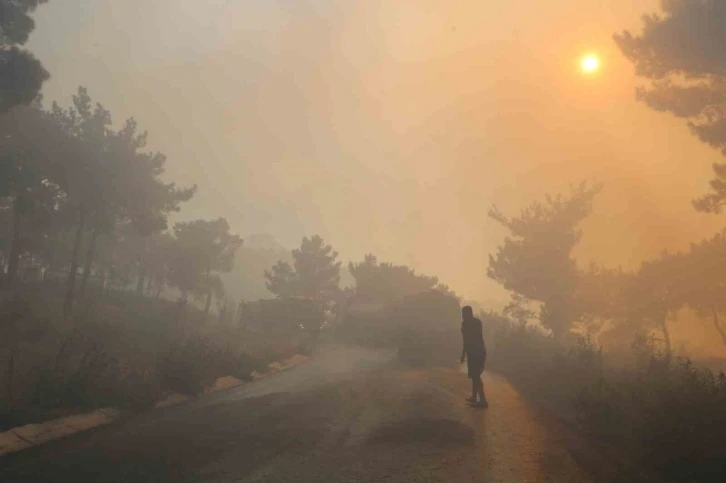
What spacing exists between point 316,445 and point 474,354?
5363 mm

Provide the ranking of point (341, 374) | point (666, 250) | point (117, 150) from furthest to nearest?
point (666, 250) < point (117, 150) < point (341, 374)

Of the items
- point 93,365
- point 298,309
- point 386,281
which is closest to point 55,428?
point 93,365

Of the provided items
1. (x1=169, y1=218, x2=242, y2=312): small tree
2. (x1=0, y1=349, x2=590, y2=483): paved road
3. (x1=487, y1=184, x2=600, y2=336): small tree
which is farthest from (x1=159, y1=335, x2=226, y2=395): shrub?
(x1=169, y1=218, x2=242, y2=312): small tree

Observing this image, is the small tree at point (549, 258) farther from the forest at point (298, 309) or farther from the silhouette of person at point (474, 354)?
the silhouette of person at point (474, 354)

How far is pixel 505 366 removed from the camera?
21703 mm

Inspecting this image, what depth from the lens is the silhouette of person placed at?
37.3ft

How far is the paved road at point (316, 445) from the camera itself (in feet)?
19.5

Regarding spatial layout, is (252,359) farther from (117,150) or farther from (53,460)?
(117,150)

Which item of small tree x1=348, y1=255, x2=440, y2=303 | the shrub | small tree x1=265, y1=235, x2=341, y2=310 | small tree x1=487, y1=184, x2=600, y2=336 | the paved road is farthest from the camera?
small tree x1=265, y1=235, x2=341, y2=310

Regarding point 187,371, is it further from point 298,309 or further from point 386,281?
point 386,281

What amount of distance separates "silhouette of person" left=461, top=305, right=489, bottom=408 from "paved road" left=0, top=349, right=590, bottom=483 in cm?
51

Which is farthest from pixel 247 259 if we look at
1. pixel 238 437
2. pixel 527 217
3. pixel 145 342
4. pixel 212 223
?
pixel 238 437

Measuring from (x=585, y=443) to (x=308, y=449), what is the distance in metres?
4.93

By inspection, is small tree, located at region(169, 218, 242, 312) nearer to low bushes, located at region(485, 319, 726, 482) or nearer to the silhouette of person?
the silhouette of person
